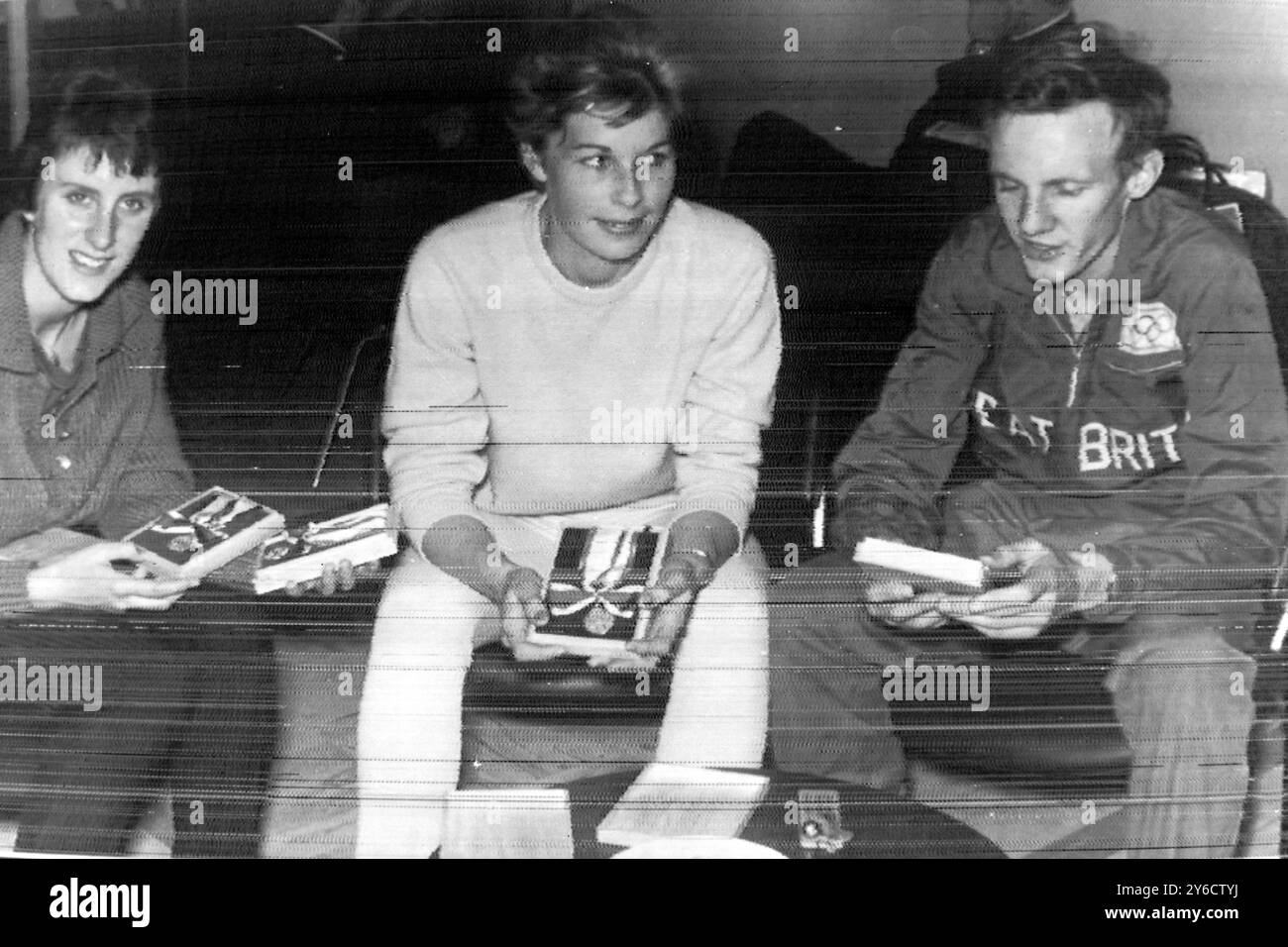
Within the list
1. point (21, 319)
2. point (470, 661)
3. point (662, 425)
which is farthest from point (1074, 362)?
point (21, 319)

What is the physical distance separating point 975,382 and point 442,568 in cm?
85

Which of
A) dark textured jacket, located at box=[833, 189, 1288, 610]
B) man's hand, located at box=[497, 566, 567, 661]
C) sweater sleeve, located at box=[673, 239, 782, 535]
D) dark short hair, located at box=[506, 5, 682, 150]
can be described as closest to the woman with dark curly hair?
man's hand, located at box=[497, 566, 567, 661]

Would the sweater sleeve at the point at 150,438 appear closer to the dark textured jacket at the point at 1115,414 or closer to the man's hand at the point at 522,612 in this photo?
the man's hand at the point at 522,612

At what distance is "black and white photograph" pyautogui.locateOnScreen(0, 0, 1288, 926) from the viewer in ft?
6.83

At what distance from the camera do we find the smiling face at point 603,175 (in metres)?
2.08

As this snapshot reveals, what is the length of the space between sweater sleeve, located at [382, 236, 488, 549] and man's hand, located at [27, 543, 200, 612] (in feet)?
1.36

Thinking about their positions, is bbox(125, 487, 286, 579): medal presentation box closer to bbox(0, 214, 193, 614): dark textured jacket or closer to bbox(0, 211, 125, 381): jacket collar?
bbox(0, 214, 193, 614): dark textured jacket

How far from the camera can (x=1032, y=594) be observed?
2.12 m

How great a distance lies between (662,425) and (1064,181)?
69 centimetres

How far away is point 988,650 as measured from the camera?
212 cm

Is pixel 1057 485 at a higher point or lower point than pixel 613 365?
lower

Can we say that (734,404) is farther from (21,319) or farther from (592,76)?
(21,319)
